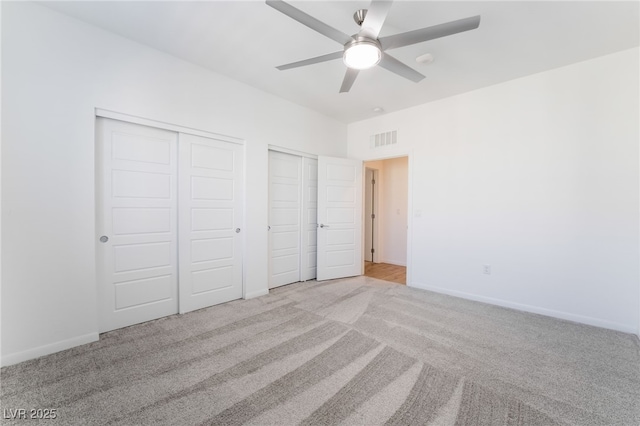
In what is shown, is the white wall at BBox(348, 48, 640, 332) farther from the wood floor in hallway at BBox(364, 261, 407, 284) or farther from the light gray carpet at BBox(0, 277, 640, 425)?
the wood floor in hallway at BBox(364, 261, 407, 284)

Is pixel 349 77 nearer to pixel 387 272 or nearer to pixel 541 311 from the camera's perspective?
pixel 541 311

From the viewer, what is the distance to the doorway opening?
584cm

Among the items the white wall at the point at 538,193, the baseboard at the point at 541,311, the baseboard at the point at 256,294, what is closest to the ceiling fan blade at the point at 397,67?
the white wall at the point at 538,193

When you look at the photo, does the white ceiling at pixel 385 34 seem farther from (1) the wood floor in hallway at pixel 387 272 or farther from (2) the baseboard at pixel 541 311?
(1) the wood floor in hallway at pixel 387 272

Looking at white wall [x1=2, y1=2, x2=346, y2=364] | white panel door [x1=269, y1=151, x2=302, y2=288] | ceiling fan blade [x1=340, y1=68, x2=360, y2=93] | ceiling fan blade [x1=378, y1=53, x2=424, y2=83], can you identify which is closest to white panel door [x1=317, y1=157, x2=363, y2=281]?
white panel door [x1=269, y1=151, x2=302, y2=288]

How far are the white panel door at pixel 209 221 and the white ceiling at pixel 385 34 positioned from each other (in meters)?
1.00

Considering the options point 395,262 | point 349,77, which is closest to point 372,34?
point 349,77

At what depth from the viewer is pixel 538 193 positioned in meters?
3.10

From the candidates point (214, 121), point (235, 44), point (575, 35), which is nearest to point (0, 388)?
point (214, 121)

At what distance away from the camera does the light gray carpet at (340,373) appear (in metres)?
1.56

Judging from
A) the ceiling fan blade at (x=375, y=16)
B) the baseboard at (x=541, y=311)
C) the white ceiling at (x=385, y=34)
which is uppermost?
the white ceiling at (x=385, y=34)

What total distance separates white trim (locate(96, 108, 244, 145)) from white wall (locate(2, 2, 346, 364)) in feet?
0.16

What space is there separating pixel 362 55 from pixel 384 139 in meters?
2.63

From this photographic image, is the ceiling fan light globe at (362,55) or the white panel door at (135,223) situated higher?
the ceiling fan light globe at (362,55)
